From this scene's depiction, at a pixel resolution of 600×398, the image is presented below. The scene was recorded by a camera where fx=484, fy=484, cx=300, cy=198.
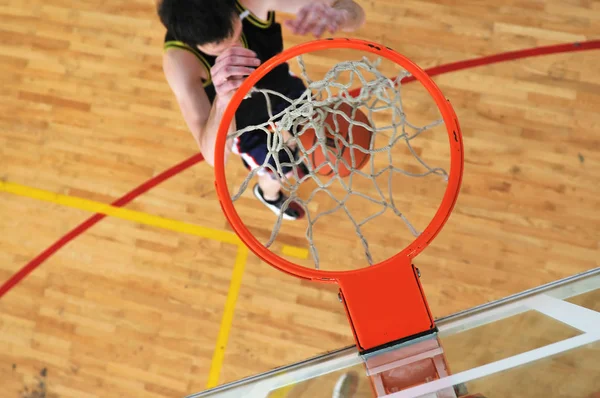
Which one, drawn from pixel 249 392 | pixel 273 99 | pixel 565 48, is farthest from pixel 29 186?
pixel 565 48

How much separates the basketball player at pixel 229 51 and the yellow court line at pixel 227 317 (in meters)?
0.53

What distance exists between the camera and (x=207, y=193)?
2.60 metres

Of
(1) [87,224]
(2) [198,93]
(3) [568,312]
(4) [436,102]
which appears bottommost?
(1) [87,224]

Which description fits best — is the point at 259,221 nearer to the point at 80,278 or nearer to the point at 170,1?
the point at 80,278

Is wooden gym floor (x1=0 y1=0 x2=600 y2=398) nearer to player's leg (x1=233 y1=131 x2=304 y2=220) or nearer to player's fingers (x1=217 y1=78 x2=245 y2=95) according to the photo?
player's leg (x1=233 y1=131 x2=304 y2=220)

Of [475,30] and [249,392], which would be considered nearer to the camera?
[249,392]

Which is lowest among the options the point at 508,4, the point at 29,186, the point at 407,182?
the point at 29,186

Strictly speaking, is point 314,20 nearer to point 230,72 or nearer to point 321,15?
point 321,15

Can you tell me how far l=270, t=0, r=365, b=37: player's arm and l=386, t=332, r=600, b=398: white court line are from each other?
1.20 m

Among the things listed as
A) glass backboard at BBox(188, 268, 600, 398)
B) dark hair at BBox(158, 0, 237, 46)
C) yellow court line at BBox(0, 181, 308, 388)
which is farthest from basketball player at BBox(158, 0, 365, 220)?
glass backboard at BBox(188, 268, 600, 398)

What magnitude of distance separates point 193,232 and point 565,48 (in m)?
2.20

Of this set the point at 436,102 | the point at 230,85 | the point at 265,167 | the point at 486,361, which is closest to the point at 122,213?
the point at 265,167

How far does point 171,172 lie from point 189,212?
0.81ft

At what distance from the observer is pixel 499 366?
1.39 metres
